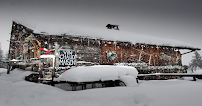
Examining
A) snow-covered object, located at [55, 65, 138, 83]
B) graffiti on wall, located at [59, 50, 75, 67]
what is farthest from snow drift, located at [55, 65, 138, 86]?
graffiti on wall, located at [59, 50, 75, 67]

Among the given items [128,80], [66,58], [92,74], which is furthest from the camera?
[66,58]

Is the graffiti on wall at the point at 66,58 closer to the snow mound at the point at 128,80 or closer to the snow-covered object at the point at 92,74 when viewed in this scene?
the snow-covered object at the point at 92,74

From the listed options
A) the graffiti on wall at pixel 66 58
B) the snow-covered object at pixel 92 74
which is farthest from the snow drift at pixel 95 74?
the graffiti on wall at pixel 66 58

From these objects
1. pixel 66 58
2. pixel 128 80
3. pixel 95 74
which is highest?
pixel 66 58

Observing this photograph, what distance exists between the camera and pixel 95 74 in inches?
191

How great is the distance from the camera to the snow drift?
181 inches

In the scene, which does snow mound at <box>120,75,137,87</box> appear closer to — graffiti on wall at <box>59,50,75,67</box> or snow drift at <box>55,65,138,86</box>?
snow drift at <box>55,65,138,86</box>

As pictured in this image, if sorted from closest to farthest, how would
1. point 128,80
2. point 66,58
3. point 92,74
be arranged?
point 92,74
point 128,80
point 66,58

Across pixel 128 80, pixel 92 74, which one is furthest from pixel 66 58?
pixel 128 80

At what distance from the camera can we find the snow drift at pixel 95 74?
4.59 m

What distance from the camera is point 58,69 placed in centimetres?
879

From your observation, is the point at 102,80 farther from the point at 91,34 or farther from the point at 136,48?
the point at 136,48

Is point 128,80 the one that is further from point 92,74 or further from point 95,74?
point 92,74

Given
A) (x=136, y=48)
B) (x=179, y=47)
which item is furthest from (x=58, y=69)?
(x=179, y=47)
